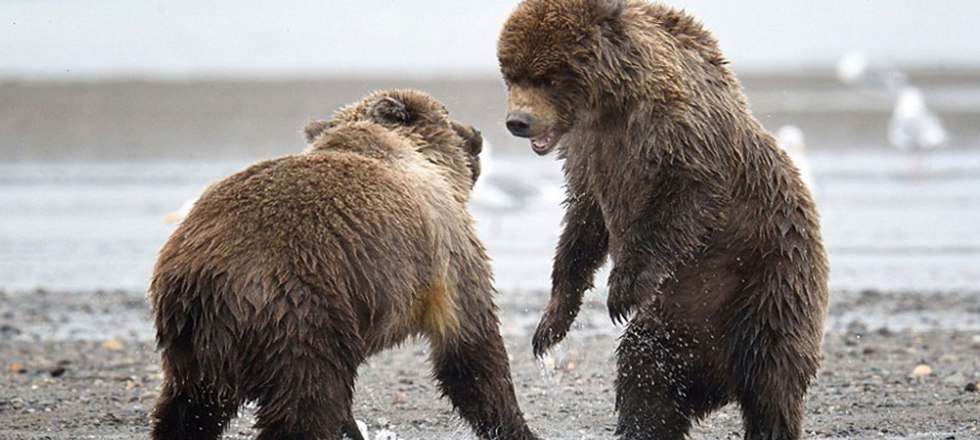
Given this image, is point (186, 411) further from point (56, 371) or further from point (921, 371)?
point (921, 371)

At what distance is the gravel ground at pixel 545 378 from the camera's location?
664cm

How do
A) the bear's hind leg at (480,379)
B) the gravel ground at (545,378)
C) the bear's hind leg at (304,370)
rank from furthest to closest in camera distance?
the gravel ground at (545,378) < the bear's hind leg at (480,379) < the bear's hind leg at (304,370)

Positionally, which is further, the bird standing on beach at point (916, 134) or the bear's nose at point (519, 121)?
the bird standing on beach at point (916, 134)

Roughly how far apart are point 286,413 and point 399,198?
2.92 ft

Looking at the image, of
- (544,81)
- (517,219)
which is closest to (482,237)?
(517,219)

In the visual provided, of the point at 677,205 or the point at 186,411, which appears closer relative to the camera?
the point at 186,411

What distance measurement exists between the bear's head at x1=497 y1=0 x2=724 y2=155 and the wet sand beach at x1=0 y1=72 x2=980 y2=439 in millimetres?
1097

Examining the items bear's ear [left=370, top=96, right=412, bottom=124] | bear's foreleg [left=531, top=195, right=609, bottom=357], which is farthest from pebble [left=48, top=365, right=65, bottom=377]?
bear's foreleg [left=531, top=195, right=609, bottom=357]

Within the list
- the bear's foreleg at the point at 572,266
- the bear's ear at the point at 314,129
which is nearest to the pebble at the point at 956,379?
the bear's foreleg at the point at 572,266

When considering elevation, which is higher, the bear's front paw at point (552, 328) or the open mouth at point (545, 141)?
the open mouth at point (545, 141)

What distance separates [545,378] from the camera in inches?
300

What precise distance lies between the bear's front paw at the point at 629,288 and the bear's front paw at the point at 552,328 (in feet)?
1.46

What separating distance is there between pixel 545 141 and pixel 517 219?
9574mm

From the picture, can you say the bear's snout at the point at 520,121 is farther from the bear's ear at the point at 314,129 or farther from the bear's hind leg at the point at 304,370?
the bear's ear at the point at 314,129
